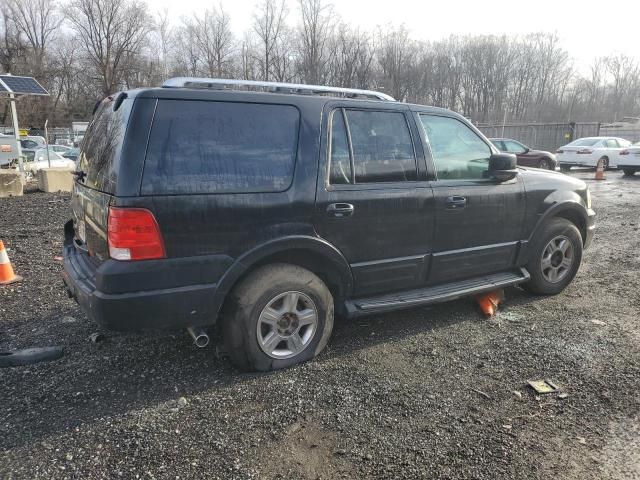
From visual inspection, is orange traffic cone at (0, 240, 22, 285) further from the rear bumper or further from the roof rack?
the roof rack

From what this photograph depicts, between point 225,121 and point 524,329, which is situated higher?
point 225,121

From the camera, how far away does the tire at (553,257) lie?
190 inches

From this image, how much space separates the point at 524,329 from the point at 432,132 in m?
1.91

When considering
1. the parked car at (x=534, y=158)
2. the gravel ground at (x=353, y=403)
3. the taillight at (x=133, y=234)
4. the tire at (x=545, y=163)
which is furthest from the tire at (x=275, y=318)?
the tire at (x=545, y=163)

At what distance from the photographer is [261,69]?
50.4m

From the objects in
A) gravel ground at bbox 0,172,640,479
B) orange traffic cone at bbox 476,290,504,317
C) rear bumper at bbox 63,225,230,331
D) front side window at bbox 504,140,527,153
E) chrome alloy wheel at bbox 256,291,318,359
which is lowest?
gravel ground at bbox 0,172,640,479

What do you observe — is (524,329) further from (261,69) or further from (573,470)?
(261,69)

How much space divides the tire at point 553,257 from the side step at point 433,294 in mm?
228

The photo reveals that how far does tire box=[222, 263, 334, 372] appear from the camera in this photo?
329cm

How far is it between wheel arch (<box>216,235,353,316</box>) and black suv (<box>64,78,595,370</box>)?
0.03 ft

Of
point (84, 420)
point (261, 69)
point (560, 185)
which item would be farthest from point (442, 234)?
point (261, 69)

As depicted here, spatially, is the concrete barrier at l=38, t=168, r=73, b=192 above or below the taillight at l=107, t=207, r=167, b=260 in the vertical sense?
below

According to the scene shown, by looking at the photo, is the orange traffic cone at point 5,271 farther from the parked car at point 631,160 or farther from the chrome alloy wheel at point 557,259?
the parked car at point 631,160

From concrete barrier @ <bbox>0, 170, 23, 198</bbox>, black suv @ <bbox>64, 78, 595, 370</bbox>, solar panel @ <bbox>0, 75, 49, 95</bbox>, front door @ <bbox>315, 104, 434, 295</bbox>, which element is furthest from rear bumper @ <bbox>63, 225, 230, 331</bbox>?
solar panel @ <bbox>0, 75, 49, 95</bbox>
